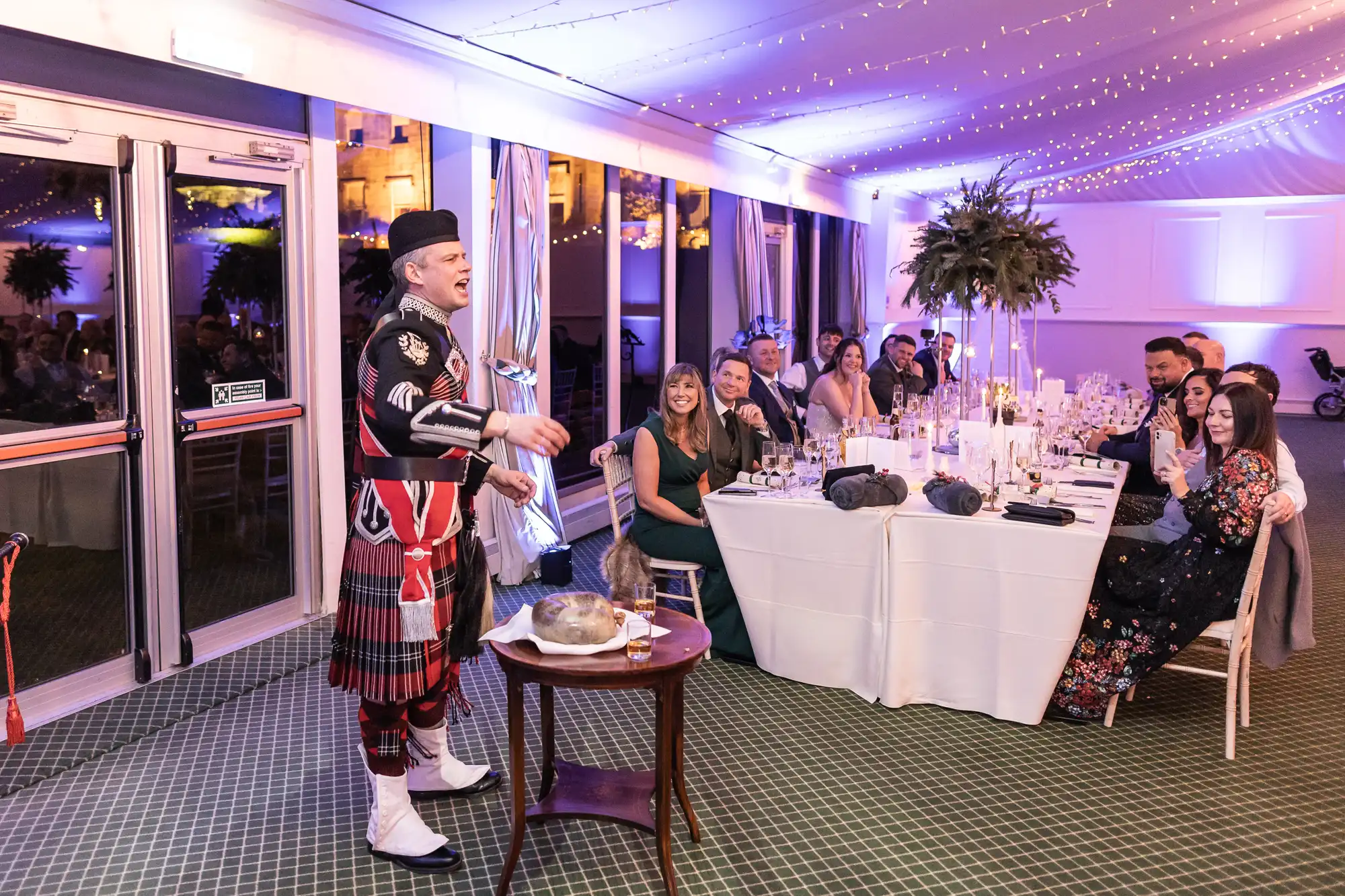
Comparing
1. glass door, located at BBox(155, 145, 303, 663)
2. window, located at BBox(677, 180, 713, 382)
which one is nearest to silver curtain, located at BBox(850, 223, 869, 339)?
window, located at BBox(677, 180, 713, 382)

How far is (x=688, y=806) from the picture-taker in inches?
125

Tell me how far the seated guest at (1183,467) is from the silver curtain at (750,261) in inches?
183

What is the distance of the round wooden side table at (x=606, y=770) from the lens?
8.73 ft

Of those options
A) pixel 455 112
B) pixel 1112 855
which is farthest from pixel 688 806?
pixel 455 112

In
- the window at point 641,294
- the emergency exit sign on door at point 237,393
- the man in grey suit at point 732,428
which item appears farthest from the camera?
the window at point 641,294

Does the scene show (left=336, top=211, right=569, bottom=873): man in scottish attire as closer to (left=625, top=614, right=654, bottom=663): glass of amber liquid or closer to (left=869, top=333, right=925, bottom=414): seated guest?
(left=625, top=614, right=654, bottom=663): glass of amber liquid

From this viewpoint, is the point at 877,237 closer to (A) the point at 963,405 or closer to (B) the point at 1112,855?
(A) the point at 963,405

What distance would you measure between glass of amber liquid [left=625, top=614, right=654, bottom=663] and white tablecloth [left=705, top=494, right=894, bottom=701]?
153 centimetres

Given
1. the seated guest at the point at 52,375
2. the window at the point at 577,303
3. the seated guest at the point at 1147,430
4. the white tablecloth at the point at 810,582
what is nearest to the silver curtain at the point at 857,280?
the window at the point at 577,303

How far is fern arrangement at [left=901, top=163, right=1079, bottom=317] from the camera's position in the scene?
5559 mm

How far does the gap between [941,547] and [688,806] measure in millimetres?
1490

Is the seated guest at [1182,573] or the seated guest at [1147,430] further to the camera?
the seated guest at [1147,430]

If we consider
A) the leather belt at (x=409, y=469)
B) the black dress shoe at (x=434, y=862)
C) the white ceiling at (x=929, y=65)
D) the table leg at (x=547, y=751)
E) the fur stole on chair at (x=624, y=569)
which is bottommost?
the black dress shoe at (x=434, y=862)

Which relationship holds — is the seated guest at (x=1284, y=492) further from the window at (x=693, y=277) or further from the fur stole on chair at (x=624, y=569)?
the window at (x=693, y=277)
